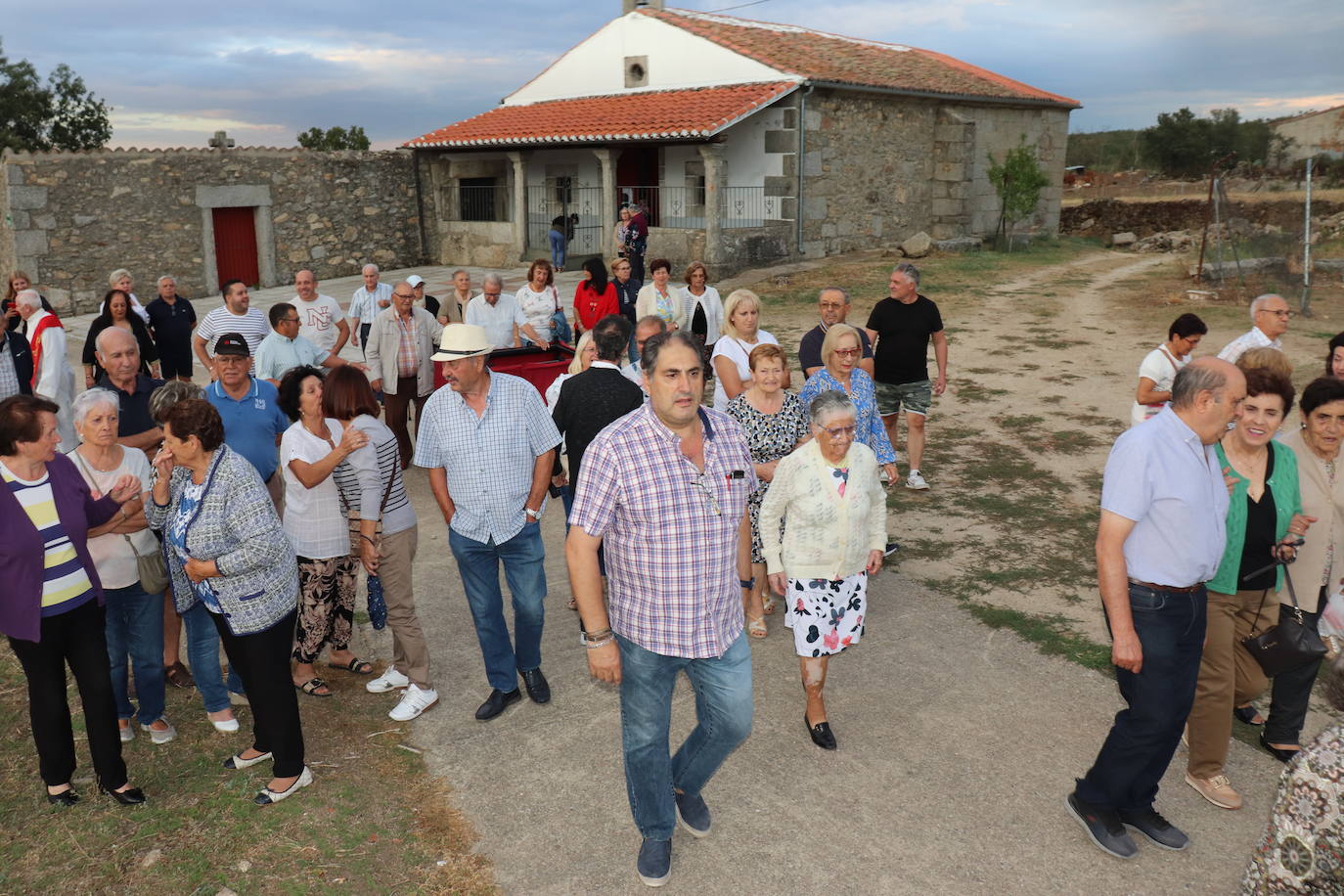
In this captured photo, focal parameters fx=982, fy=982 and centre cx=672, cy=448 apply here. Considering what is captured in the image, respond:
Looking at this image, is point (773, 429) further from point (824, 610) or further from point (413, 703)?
point (413, 703)

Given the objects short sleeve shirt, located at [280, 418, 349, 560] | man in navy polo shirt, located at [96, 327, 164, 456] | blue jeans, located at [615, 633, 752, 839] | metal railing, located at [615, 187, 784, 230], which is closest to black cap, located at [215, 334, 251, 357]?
man in navy polo shirt, located at [96, 327, 164, 456]

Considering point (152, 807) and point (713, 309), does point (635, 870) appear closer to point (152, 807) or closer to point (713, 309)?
point (152, 807)

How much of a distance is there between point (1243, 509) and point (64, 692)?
194 inches

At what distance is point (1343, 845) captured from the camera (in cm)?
216

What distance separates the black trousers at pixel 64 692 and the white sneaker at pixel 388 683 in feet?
3.93

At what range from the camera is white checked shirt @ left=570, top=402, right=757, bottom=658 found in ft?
10.7

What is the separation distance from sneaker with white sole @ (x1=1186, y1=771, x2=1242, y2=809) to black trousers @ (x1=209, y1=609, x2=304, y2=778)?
3.79 metres

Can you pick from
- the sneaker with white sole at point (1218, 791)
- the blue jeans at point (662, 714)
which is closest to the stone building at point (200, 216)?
the blue jeans at point (662, 714)

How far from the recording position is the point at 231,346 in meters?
5.37

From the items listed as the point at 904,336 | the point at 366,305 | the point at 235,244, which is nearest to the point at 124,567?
the point at 366,305

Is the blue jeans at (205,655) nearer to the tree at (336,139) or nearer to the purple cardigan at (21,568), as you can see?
the purple cardigan at (21,568)

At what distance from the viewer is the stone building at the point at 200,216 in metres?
18.8

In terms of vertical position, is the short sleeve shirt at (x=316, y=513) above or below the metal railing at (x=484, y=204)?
below

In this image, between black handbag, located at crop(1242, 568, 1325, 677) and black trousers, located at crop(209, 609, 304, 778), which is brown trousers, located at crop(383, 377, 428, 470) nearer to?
black trousers, located at crop(209, 609, 304, 778)
